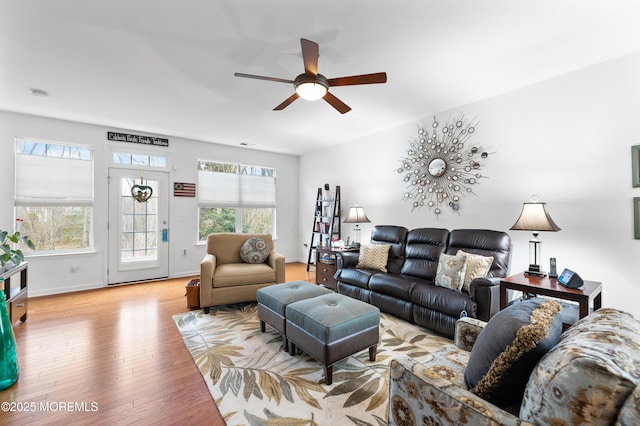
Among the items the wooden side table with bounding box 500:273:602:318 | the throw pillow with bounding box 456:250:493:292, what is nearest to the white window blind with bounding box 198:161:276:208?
the throw pillow with bounding box 456:250:493:292

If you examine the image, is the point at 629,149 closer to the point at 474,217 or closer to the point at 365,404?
the point at 474,217

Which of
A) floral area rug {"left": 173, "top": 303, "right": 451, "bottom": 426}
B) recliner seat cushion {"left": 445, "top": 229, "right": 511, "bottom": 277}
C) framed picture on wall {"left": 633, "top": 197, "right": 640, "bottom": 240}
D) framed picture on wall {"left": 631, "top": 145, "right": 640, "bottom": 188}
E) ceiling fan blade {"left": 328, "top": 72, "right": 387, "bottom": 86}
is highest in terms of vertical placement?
ceiling fan blade {"left": 328, "top": 72, "right": 387, "bottom": 86}

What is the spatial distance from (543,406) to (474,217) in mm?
3155

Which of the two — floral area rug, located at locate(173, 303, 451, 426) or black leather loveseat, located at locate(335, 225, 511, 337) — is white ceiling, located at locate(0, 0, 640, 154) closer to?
black leather loveseat, located at locate(335, 225, 511, 337)

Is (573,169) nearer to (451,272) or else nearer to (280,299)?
(451,272)

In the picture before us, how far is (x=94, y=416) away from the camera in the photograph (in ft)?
5.81

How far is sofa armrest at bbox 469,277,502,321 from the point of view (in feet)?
8.26

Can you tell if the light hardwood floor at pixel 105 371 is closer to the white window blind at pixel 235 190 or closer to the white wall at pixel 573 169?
the white window blind at pixel 235 190

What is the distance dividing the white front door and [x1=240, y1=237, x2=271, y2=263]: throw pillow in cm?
210

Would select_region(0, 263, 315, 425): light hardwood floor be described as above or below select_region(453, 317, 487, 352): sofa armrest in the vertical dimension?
below

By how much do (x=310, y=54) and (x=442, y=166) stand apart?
2.62 m

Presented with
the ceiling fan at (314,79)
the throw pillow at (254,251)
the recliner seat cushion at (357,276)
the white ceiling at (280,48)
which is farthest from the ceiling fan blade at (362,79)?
the throw pillow at (254,251)

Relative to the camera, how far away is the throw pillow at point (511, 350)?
0.99 meters

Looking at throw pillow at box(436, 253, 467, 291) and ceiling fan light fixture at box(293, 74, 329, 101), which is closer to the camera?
ceiling fan light fixture at box(293, 74, 329, 101)
